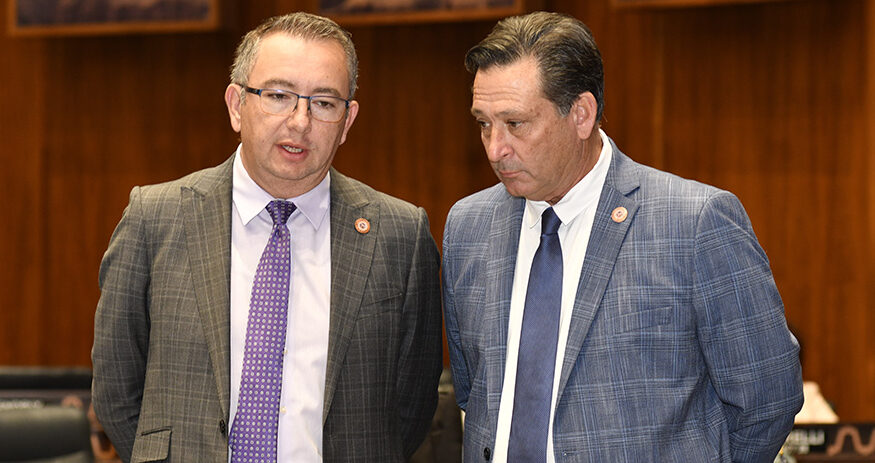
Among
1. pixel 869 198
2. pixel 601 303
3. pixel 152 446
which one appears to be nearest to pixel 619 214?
pixel 601 303

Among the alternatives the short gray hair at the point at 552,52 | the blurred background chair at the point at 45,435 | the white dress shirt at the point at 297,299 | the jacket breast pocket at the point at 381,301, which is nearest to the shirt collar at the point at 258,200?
the white dress shirt at the point at 297,299

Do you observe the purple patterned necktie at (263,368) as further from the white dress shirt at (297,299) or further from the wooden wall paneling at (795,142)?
the wooden wall paneling at (795,142)

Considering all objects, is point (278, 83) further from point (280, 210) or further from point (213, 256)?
point (213, 256)

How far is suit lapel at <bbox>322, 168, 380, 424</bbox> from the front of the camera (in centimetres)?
231

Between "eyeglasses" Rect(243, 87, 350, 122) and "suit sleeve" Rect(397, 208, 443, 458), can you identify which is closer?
"eyeglasses" Rect(243, 87, 350, 122)

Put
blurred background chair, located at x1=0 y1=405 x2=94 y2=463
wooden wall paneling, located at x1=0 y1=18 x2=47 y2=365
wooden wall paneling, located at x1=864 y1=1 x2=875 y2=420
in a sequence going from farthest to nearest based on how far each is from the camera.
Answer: wooden wall paneling, located at x1=0 y1=18 x2=47 y2=365 < wooden wall paneling, located at x1=864 y1=1 x2=875 y2=420 < blurred background chair, located at x1=0 y1=405 x2=94 y2=463

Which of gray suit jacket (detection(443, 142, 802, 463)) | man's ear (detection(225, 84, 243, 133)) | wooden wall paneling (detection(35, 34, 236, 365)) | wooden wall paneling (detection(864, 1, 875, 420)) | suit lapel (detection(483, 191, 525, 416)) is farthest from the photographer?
wooden wall paneling (detection(35, 34, 236, 365))

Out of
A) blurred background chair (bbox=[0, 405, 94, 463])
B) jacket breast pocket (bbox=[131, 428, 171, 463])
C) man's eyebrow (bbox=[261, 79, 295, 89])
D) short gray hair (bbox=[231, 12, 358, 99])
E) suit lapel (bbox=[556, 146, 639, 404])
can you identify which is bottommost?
blurred background chair (bbox=[0, 405, 94, 463])

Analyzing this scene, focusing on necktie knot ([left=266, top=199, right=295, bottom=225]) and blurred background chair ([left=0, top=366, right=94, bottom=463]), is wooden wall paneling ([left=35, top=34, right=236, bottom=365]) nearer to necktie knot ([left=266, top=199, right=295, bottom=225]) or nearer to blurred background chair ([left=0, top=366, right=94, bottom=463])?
blurred background chair ([left=0, top=366, right=94, bottom=463])

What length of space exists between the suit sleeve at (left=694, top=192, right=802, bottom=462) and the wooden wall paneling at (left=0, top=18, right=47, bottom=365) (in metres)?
4.79

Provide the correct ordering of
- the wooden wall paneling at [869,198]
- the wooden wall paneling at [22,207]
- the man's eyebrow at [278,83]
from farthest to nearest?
1. the wooden wall paneling at [22,207]
2. the wooden wall paneling at [869,198]
3. the man's eyebrow at [278,83]

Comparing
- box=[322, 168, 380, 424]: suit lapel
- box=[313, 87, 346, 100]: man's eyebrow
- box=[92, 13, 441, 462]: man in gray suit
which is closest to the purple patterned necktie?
box=[92, 13, 441, 462]: man in gray suit

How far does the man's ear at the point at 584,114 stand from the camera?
86.4 inches

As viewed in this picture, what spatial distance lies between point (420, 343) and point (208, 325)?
0.55 m
